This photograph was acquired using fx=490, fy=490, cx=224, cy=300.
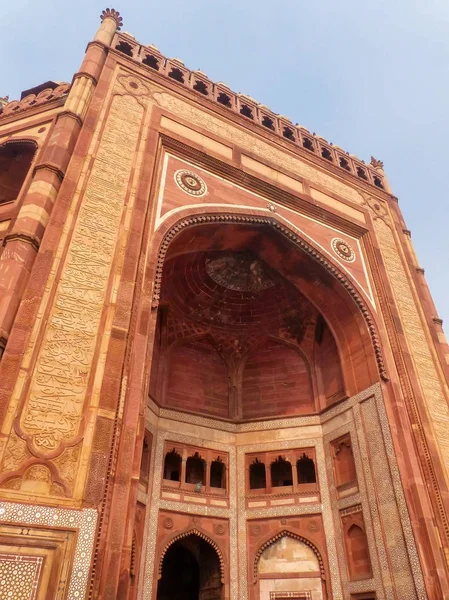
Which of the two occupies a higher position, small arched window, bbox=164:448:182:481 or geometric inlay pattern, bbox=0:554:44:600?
small arched window, bbox=164:448:182:481

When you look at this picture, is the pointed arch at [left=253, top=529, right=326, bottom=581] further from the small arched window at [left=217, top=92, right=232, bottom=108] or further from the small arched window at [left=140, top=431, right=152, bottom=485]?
the small arched window at [left=217, top=92, right=232, bottom=108]

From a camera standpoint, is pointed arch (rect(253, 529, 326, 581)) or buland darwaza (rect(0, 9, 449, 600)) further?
pointed arch (rect(253, 529, 326, 581))

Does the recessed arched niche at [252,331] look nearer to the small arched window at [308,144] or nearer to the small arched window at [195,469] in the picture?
the small arched window at [195,469]

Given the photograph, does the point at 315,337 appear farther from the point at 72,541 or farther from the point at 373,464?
the point at 72,541

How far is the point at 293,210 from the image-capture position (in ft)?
35.3

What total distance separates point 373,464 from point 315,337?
3.46 metres

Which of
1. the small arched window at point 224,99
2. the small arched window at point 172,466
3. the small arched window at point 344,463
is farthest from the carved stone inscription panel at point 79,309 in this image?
the small arched window at point 344,463

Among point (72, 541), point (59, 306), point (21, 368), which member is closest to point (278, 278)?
point (59, 306)

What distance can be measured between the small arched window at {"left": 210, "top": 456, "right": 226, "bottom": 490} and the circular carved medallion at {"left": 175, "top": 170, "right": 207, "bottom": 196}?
5.42m

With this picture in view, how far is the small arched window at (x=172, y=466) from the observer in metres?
9.76

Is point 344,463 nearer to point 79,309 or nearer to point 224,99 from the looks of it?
point 79,309

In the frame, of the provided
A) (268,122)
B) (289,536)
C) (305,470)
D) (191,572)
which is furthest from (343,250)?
(191,572)

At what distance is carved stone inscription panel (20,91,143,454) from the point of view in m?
5.36

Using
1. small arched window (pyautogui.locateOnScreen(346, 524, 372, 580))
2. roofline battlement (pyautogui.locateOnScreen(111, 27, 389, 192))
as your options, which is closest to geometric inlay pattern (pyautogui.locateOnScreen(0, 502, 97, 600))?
small arched window (pyautogui.locateOnScreen(346, 524, 372, 580))
